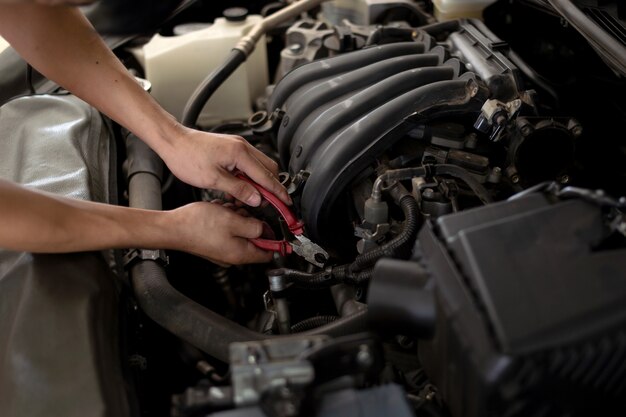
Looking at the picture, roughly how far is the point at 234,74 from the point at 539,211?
1.07m

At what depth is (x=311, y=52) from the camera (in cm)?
147

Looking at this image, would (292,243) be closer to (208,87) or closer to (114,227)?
(114,227)

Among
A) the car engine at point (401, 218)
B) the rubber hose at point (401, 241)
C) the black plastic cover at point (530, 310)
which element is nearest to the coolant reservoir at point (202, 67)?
the car engine at point (401, 218)

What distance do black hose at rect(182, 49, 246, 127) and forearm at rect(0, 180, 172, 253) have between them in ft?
1.37

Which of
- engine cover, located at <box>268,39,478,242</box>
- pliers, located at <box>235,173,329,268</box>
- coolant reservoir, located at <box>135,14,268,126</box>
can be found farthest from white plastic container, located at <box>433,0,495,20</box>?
pliers, located at <box>235,173,329,268</box>

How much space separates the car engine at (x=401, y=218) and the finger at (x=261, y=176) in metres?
0.02

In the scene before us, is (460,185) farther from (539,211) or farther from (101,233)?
(101,233)

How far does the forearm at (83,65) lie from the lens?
42.5 inches

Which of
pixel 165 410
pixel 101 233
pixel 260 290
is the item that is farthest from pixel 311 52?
pixel 165 410

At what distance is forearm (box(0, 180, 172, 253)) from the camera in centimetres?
87

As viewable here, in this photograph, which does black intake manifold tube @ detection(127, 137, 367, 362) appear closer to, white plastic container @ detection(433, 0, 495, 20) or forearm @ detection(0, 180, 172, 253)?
forearm @ detection(0, 180, 172, 253)

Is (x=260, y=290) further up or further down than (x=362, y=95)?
further down

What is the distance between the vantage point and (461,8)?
150cm

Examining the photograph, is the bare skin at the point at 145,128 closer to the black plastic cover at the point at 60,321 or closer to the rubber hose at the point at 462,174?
the black plastic cover at the point at 60,321
